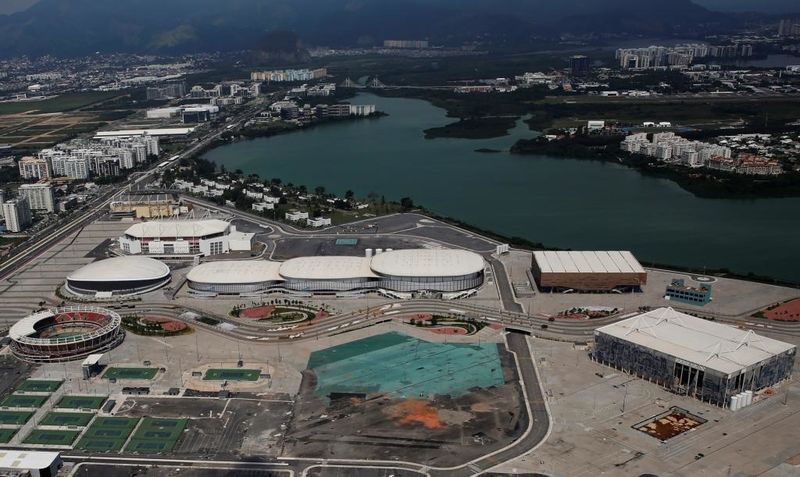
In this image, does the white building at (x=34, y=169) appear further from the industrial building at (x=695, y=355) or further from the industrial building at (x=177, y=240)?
the industrial building at (x=695, y=355)

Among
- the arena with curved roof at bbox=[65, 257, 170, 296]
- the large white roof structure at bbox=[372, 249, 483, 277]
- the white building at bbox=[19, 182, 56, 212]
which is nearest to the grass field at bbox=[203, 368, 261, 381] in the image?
the large white roof structure at bbox=[372, 249, 483, 277]

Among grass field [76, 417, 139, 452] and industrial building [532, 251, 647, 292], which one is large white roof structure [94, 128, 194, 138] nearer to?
industrial building [532, 251, 647, 292]

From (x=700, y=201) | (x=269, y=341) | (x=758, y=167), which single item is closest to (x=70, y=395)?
(x=269, y=341)

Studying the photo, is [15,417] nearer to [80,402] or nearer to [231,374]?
[80,402]

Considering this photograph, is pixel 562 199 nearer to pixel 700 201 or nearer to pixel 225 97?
pixel 700 201

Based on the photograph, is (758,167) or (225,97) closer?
(758,167)
